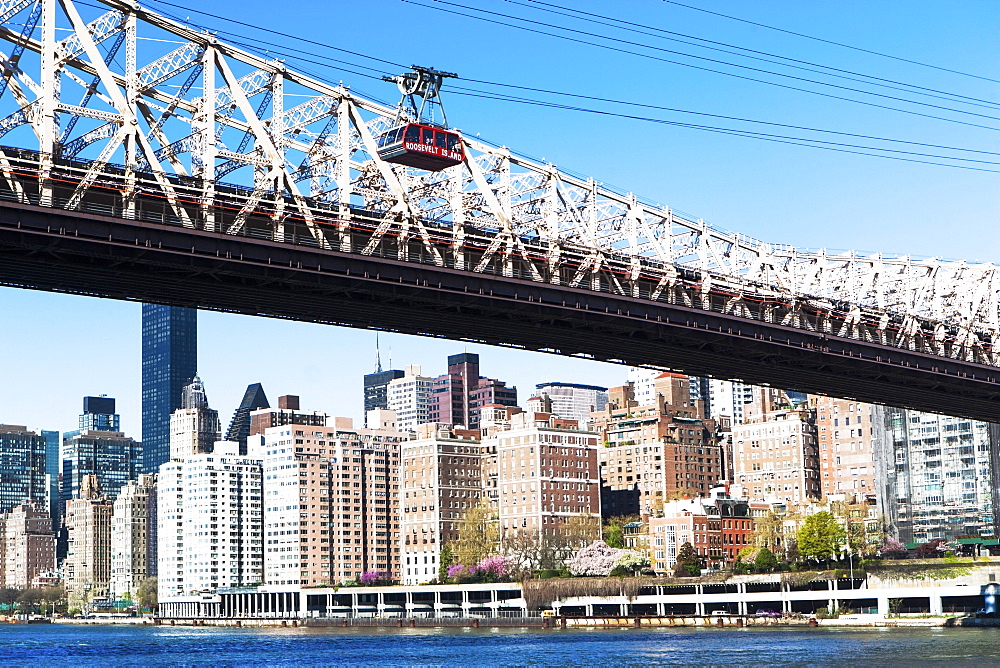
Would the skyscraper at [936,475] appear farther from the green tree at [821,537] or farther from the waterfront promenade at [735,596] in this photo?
the waterfront promenade at [735,596]

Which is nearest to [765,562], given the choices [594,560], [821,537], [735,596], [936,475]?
[821,537]

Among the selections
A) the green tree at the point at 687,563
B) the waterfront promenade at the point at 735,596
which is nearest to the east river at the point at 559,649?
the waterfront promenade at the point at 735,596

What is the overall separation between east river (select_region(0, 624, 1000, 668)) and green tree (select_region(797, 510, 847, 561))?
71.9 feet

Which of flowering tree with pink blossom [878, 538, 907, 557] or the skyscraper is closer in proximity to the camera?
flowering tree with pink blossom [878, 538, 907, 557]

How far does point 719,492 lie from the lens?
19162 cm

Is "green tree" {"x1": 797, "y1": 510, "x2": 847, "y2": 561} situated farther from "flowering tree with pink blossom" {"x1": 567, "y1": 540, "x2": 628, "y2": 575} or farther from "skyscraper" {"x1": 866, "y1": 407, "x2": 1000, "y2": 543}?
"flowering tree with pink blossom" {"x1": 567, "y1": 540, "x2": 628, "y2": 575}

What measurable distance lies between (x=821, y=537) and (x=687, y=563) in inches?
722

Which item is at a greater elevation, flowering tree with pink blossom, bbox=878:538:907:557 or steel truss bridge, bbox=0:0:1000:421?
steel truss bridge, bbox=0:0:1000:421

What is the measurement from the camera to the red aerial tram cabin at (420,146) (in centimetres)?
6156

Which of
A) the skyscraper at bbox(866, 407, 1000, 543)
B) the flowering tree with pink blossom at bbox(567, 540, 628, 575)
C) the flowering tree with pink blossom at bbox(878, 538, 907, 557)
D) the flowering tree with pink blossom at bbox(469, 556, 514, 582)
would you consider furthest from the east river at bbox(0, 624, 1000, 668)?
the skyscraper at bbox(866, 407, 1000, 543)

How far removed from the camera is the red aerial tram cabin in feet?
202

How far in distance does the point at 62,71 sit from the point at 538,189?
27.5 metres

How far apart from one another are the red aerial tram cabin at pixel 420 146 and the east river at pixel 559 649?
118 ft

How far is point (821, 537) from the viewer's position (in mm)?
155500
